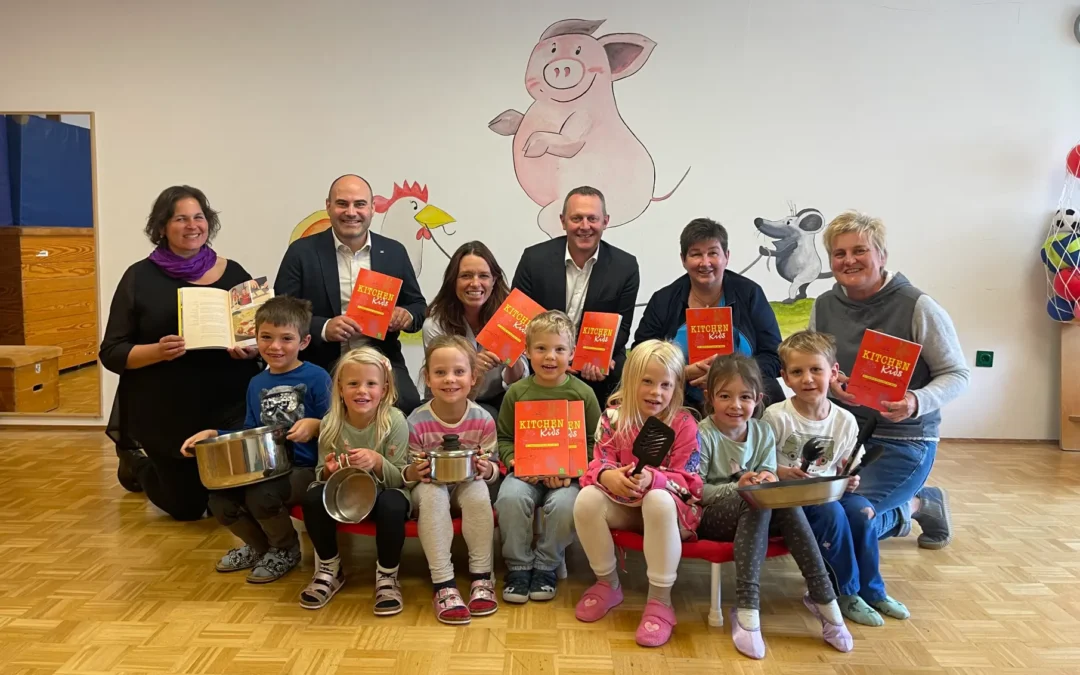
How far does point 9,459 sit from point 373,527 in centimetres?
298

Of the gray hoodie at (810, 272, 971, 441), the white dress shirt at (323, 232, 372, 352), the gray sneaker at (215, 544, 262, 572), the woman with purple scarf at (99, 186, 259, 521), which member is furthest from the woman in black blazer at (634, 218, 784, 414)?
Result: the woman with purple scarf at (99, 186, 259, 521)

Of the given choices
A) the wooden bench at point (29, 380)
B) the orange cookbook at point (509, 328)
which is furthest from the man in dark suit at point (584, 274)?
the wooden bench at point (29, 380)

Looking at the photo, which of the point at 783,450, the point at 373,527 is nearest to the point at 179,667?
the point at 373,527

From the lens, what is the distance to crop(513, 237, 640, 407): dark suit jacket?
122 inches

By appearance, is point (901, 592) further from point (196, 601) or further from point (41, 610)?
point (41, 610)

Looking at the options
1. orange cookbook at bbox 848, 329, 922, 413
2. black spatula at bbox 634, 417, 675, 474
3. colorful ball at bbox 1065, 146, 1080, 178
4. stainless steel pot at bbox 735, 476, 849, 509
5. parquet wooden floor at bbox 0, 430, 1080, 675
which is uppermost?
colorful ball at bbox 1065, 146, 1080, 178

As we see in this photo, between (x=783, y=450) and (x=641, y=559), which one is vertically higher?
(x=783, y=450)

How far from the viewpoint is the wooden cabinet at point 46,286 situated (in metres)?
5.98

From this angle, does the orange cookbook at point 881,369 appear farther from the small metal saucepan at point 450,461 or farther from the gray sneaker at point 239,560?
the gray sneaker at point 239,560

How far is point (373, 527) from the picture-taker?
2.49 metres

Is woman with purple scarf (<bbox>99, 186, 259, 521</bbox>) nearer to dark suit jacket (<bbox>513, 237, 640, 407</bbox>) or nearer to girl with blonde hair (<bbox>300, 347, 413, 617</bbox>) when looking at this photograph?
girl with blonde hair (<bbox>300, 347, 413, 617</bbox>)

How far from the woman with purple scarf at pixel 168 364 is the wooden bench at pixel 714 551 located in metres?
1.79

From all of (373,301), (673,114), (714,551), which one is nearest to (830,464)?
(714,551)

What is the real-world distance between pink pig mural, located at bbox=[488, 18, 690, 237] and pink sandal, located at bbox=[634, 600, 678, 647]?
2.78m
